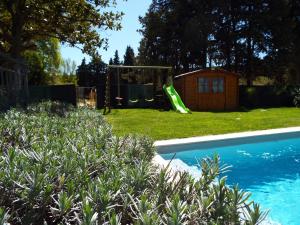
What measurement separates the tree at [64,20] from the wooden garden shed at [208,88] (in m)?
7.58

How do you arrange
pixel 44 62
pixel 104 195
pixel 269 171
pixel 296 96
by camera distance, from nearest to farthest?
pixel 104 195, pixel 269 171, pixel 296 96, pixel 44 62

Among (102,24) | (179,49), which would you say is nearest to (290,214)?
(102,24)

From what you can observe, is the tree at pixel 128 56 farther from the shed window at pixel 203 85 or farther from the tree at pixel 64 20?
the tree at pixel 64 20

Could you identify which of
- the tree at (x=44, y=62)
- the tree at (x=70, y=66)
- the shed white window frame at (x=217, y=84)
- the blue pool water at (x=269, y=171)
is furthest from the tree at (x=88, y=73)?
the blue pool water at (x=269, y=171)

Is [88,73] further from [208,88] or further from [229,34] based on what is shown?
[208,88]

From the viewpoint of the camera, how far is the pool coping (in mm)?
8883

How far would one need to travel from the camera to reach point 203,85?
2153 centimetres

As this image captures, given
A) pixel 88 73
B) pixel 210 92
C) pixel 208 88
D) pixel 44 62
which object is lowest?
pixel 210 92

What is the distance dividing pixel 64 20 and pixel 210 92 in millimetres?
9971

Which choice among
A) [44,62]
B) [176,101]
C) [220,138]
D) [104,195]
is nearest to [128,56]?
[44,62]

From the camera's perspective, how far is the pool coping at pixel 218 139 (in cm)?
888

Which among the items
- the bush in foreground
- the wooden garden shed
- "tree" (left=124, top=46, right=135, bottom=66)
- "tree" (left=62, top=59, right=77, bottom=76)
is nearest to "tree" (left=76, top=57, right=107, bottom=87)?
"tree" (left=62, top=59, right=77, bottom=76)

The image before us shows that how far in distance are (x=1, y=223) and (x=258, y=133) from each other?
9609 millimetres

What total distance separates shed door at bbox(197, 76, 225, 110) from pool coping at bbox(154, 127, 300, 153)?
10.2 meters
